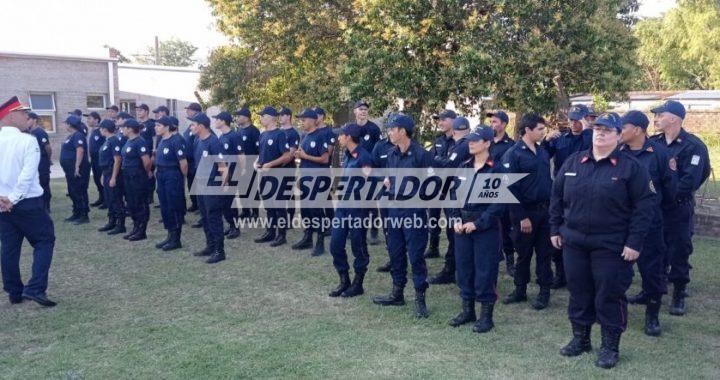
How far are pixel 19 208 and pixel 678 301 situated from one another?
6.65 meters

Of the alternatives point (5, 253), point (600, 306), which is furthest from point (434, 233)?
point (5, 253)

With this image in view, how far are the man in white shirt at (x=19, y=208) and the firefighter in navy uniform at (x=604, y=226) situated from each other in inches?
202

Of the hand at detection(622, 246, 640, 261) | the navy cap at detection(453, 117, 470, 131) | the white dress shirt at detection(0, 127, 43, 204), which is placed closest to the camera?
the hand at detection(622, 246, 640, 261)

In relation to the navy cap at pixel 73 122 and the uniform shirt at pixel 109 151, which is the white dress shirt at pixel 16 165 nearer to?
the uniform shirt at pixel 109 151

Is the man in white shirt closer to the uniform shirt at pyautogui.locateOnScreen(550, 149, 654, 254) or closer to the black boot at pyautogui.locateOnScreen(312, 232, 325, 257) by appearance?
the black boot at pyautogui.locateOnScreen(312, 232, 325, 257)

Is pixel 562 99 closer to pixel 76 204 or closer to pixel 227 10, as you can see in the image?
pixel 227 10

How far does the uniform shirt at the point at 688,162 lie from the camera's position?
547 cm

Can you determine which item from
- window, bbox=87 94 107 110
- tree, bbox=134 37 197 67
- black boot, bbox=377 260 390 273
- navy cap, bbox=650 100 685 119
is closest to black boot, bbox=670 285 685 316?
navy cap, bbox=650 100 685 119

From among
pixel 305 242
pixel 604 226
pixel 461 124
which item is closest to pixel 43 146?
pixel 305 242

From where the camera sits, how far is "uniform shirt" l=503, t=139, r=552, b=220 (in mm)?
5803

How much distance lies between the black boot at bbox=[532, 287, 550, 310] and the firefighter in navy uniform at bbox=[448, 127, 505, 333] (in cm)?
79

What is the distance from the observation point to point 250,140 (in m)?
9.73

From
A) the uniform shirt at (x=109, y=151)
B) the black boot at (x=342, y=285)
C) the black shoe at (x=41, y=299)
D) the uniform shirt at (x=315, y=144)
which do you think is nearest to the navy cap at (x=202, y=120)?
the uniform shirt at (x=315, y=144)

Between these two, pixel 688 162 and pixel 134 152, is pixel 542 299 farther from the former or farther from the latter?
pixel 134 152
